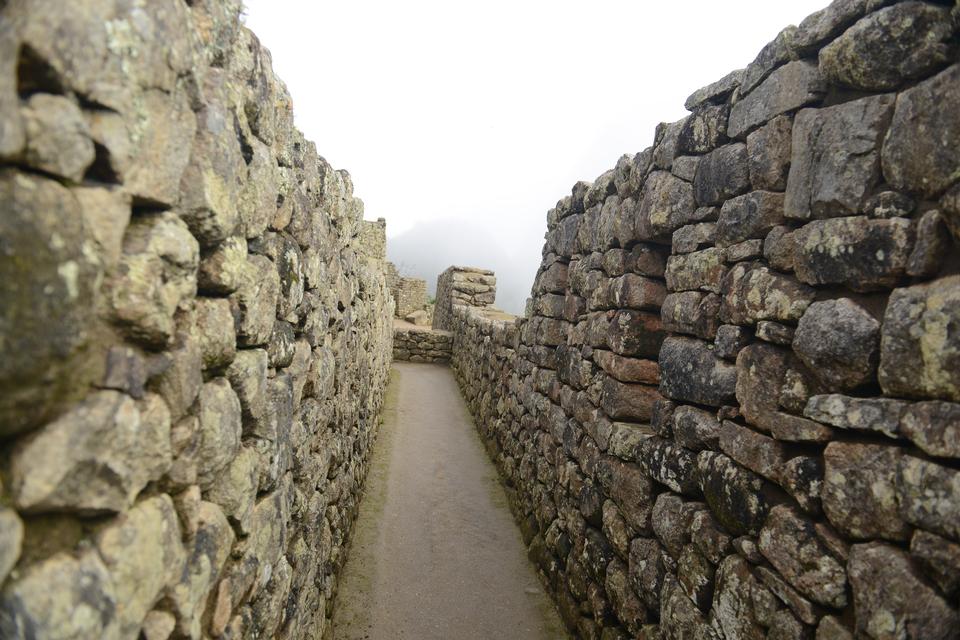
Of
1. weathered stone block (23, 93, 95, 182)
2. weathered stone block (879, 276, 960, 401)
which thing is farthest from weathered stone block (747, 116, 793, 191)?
weathered stone block (23, 93, 95, 182)

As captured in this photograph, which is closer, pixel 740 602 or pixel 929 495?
pixel 929 495

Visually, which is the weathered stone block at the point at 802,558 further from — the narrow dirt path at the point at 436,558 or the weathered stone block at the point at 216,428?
the narrow dirt path at the point at 436,558

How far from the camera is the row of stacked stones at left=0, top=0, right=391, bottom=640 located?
3.62 ft

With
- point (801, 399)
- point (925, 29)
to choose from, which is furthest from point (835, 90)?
point (801, 399)

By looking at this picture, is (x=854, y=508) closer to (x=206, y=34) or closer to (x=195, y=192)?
(x=195, y=192)

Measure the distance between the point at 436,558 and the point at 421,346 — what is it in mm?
11621

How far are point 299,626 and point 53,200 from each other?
3152 mm

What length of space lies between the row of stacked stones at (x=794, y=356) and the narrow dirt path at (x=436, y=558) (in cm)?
88

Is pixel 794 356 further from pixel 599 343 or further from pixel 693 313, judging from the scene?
pixel 599 343

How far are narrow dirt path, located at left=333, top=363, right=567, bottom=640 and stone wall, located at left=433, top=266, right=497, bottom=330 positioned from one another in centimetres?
936

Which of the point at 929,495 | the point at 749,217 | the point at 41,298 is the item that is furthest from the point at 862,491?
the point at 41,298

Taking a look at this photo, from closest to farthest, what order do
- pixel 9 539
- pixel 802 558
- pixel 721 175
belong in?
1. pixel 9 539
2. pixel 802 558
3. pixel 721 175

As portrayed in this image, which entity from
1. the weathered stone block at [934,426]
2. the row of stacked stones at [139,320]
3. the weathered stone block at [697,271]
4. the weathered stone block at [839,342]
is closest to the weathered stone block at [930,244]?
the weathered stone block at [839,342]

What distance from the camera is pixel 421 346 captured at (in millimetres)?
17156
